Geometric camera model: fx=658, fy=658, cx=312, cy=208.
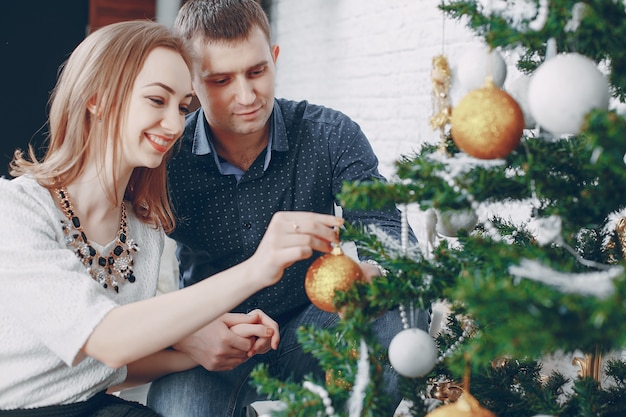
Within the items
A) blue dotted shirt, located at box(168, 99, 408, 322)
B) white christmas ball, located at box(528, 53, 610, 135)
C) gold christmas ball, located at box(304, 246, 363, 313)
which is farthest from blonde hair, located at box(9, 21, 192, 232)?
white christmas ball, located at box(528, 53, 610, 135)

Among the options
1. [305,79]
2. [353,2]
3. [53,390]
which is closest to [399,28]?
[353,2]

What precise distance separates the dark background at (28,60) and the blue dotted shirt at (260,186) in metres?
1.26

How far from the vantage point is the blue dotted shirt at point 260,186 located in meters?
1.66

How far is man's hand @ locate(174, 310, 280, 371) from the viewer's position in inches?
49.1

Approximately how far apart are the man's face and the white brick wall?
119 centimetres

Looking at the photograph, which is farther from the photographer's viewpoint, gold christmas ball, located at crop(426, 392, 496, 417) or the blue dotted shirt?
the blue dotted shirt

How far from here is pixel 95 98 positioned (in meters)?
1.24

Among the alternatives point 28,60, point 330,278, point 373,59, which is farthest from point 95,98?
point 373,59

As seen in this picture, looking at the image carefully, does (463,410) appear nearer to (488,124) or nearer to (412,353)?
(412,353)

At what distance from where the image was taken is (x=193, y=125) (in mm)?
1721

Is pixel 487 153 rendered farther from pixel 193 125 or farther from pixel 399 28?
pixel 399 28

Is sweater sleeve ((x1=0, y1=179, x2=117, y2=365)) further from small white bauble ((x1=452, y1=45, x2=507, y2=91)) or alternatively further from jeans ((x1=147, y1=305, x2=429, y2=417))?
small white bauble ((x1=452, y1=45, x2=507, y2=91))

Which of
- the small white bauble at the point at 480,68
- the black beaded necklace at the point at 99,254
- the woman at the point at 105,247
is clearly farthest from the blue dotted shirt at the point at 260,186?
the small white bauble at the point at 480,68

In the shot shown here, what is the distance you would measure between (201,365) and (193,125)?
626mm
